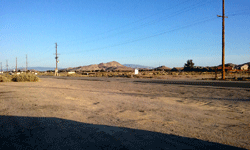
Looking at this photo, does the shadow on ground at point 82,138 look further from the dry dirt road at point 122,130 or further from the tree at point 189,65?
the tree at point 189,65

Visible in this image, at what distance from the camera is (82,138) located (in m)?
4.06

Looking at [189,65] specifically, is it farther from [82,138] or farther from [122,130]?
[82,138]

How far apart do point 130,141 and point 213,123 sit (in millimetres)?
2836

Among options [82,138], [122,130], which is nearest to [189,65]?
[122,130]

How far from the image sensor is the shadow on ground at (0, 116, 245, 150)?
3665 mm

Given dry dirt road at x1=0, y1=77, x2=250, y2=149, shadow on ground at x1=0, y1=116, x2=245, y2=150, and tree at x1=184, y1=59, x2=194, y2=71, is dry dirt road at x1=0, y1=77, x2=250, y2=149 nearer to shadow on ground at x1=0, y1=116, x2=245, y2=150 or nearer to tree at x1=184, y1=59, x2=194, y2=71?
shadow on ground at x1=0, y1=116, x2=245, y2=150

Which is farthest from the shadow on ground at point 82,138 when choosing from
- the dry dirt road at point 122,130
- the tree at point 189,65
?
the tree at point 189,65

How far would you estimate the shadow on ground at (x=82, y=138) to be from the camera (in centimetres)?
367

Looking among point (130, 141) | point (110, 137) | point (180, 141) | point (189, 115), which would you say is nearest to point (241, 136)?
point (180, 141)

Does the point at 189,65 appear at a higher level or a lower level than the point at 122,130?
higher

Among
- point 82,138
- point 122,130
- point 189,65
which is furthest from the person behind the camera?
point 189,65

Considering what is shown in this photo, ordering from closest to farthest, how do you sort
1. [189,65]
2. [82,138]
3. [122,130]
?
1. [82,138]
2. [122,130]
3. [189,65]

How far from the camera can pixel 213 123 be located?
5.40 m

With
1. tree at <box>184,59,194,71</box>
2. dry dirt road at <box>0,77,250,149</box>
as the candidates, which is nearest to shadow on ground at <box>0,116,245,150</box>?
dry dirt road at <box>0,77,250,149</box>
